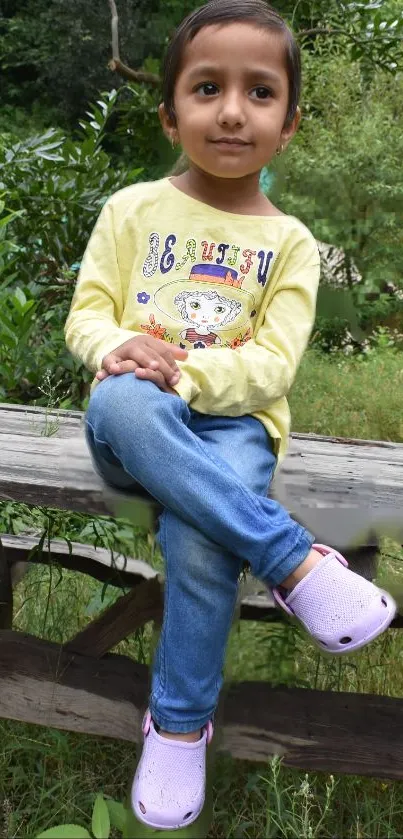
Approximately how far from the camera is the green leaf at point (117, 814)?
1543 mm

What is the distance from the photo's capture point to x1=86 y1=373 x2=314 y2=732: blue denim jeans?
135 centimetres

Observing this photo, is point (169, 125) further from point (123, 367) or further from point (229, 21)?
point (123, 367)

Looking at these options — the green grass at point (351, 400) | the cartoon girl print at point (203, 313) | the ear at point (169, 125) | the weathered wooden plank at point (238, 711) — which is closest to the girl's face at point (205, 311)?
the cartoon girl print at point (203, 313)

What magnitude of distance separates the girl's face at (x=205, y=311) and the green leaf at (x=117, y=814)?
0.88 m

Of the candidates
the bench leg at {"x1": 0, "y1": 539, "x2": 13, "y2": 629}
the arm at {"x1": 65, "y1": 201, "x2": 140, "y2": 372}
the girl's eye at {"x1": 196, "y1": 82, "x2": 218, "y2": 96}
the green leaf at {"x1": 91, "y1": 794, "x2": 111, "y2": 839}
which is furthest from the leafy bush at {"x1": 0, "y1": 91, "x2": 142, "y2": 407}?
the green leaf at {"x1": 91, "y1": 794, "x2": 111, "y2": 839}

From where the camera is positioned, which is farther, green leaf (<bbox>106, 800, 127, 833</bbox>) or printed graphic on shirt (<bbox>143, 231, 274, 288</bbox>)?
printed graphic on shirt (<bbox>143, 231, 274, 288</bbox>)

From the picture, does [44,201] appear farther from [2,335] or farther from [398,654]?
[398,654]

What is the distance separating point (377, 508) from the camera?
152cm

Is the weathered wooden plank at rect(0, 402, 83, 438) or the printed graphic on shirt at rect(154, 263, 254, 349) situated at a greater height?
the printed graphic on shirt at rect(154, 263, 254, 349)

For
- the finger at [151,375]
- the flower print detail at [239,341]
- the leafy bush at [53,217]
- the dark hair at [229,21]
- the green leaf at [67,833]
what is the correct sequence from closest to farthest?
the green leaf at [67,833] → the finger at [151,375] → the dark hair at [229,21] → the flower print detail at [239,341] → the leafy bush at [53,217]

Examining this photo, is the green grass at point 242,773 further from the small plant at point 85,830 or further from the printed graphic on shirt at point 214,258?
the printed graphic on shirt at point 214,258

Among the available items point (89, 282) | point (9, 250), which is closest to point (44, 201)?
point (9, 250)

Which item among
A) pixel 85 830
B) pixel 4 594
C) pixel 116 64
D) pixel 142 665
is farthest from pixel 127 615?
pixel 116 64

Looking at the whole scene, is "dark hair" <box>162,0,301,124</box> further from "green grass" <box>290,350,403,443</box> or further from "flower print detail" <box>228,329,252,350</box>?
"green grass" <box>290,350,403,443</box>
